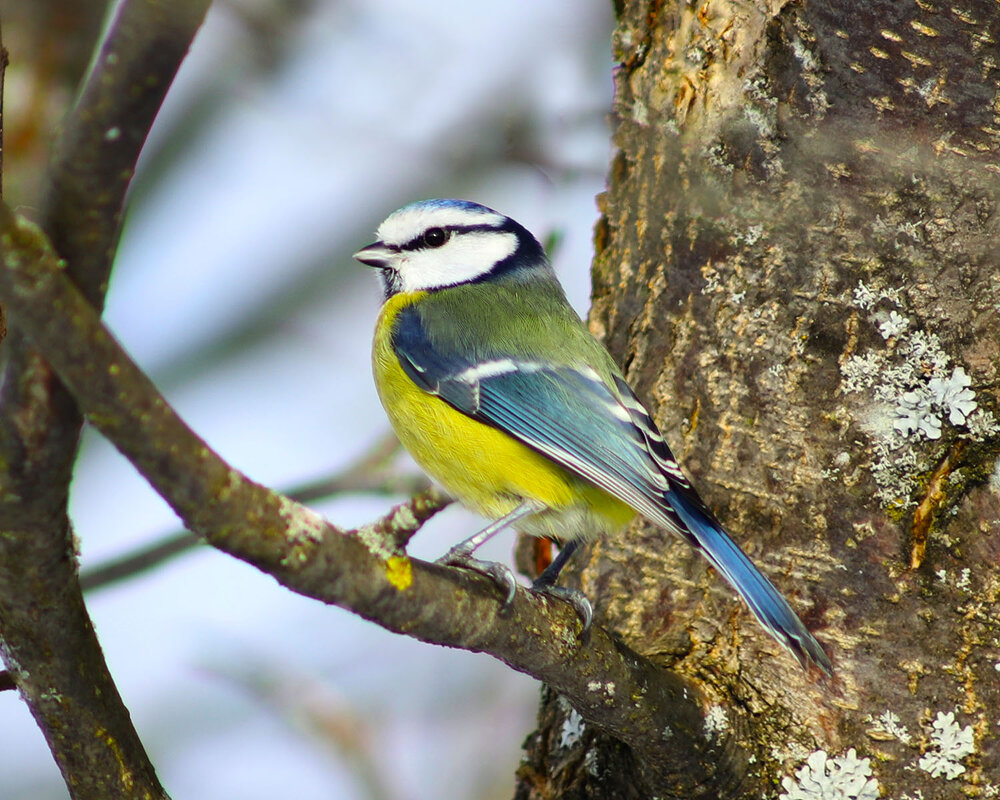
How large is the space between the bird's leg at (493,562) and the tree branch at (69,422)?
0.49 meters

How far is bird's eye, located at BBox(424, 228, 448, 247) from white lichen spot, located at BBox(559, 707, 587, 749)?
118 cm

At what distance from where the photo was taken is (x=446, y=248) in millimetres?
2492

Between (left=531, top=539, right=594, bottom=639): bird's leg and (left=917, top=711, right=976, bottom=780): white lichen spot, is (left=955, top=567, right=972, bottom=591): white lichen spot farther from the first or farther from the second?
(left=531, top=539, right=594, bottom=639): bird's leg

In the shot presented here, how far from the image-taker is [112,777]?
3.83 ft

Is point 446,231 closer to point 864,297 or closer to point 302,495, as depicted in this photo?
point 302,495

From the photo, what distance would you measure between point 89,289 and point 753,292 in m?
1.21

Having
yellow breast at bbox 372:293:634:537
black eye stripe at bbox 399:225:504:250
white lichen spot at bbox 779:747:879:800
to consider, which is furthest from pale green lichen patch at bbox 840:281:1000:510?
black eye stripe at bbox 399:225:504:250

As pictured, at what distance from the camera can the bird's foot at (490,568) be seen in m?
1.32

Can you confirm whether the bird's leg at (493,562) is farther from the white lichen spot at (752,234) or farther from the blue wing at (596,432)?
the white lichen spot at (752,234)

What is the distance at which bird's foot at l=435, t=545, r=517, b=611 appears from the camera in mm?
1319

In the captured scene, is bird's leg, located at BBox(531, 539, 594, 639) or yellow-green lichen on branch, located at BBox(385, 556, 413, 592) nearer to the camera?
yellow-green lichen on branch, located at BBox(385, 556, 413, 592)

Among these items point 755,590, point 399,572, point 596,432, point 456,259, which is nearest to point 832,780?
point 755,590

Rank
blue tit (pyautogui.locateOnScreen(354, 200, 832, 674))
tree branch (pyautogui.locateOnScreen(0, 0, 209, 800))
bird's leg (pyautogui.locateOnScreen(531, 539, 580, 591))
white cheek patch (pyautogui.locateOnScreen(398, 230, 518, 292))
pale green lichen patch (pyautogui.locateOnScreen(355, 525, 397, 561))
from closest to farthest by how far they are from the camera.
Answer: tree branch (pyautogui.locateOnScreen(0, 0, 209, 800)), pale green lichen patch (pyautogui.locateOnScreen(355, 525, 397, 561)), blue tit (pyautogui.locateOnScreen(354, 200, 832, 674)), bird's leg (pyautogui.locateOnScreen(531, 539, 580, 591)), white cheek patch (pyautogui.locateOnScreen(398, 230, 518, 292))

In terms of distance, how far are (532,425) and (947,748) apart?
2.84 feet
